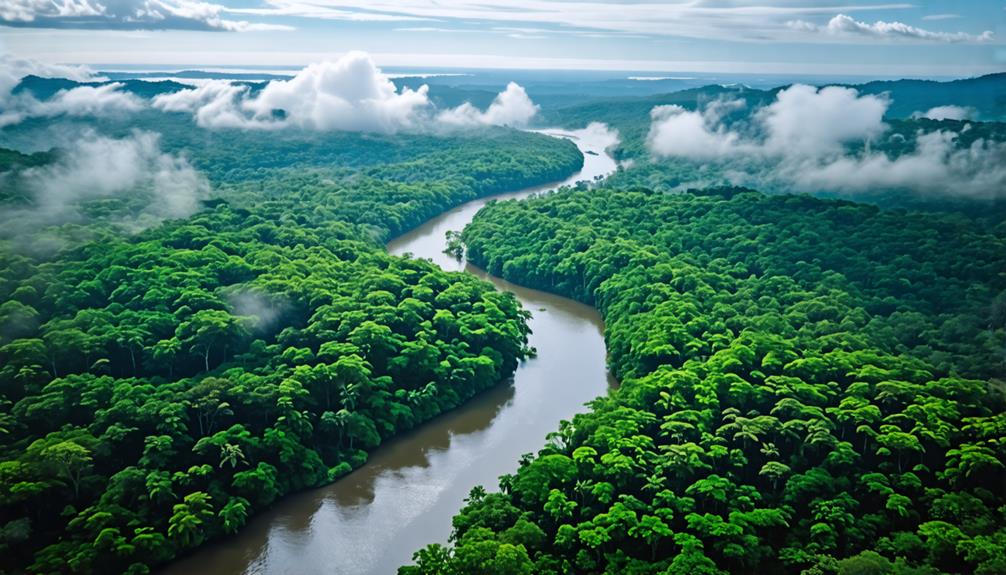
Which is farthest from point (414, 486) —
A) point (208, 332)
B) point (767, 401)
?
point (767, 401)

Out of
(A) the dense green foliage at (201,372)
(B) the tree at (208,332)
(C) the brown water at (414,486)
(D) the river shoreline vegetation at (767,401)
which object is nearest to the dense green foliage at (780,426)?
(D) the river shoreline vegetation at (767,401)

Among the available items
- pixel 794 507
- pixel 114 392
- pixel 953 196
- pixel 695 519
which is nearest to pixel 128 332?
pixel 114 392

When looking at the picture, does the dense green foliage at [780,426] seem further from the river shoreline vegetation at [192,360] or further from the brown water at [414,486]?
the river shoreline vegetation at [192,360]

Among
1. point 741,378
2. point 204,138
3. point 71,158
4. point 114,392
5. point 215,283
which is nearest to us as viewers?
point 114,392

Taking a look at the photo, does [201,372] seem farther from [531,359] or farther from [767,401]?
[767,401]

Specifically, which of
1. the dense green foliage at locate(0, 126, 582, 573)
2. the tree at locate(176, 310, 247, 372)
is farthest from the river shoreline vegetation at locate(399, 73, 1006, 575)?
the tree at locate(176, 310, 247, 372)

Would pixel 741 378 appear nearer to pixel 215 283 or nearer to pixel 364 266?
pixel 364 266

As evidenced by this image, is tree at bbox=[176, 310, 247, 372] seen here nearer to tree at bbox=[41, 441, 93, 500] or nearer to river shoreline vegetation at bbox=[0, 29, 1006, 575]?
river shoreline vegetation at bbox=[0, 29, 1006, 575]
